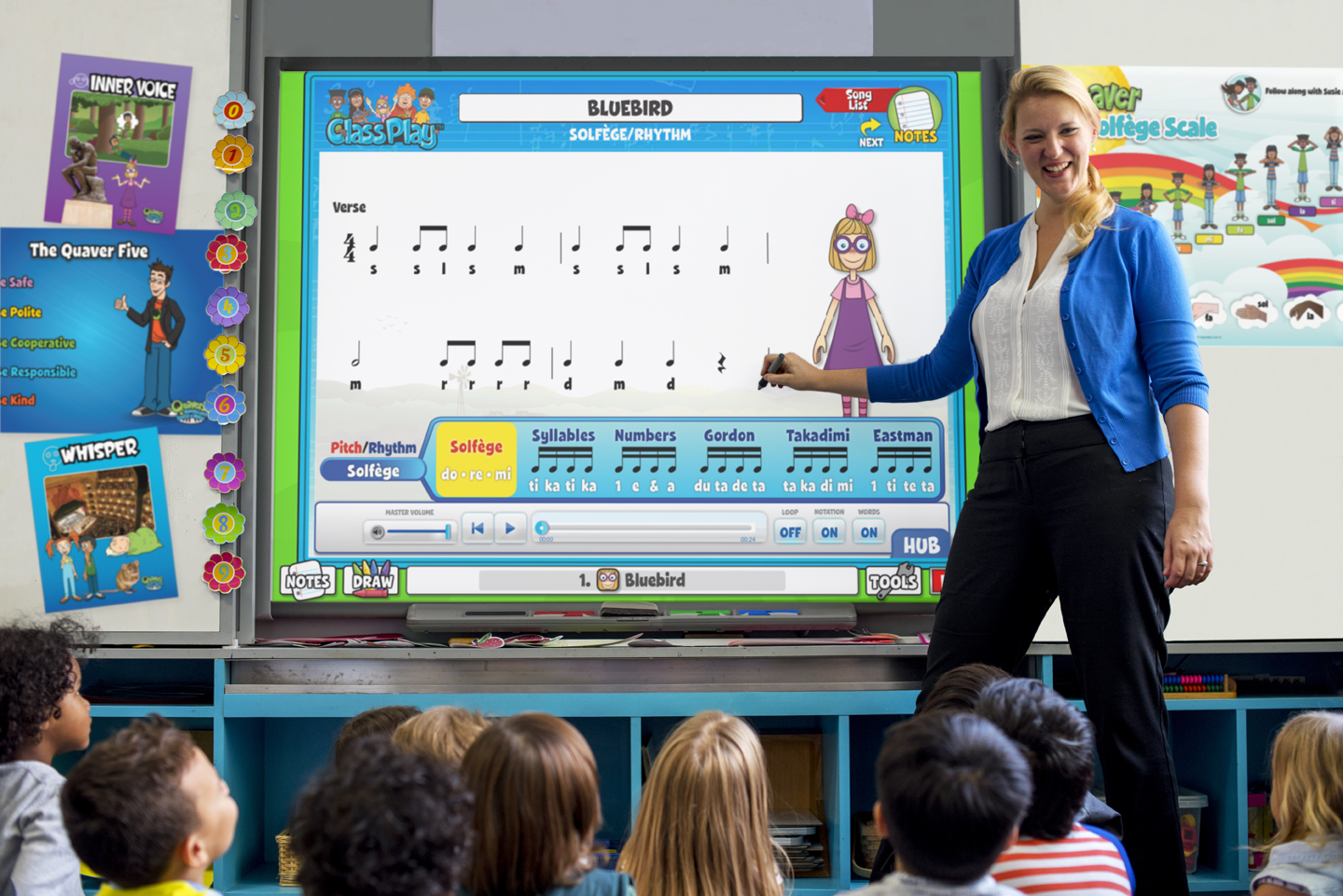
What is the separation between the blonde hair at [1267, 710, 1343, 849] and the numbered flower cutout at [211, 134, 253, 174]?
82.5 inches

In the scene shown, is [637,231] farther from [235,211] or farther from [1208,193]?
[1208,193]

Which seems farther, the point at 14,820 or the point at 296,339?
the point at 296,339

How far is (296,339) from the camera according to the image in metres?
2.10

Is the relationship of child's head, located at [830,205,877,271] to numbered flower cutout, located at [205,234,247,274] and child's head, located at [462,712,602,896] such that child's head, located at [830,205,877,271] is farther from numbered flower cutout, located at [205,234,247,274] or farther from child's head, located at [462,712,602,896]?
child's head, located at [462,712,602,896]

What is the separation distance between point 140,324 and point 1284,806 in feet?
7.09

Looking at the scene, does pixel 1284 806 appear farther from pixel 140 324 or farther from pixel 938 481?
pixel 140 324

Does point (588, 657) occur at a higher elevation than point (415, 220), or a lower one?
lower

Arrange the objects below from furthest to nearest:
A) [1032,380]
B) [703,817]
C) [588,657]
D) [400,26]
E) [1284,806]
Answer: [400,26] < [588,657] < [1032,380] < [1284,806] < [703,817]

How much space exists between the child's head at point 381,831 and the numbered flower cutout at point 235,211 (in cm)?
156

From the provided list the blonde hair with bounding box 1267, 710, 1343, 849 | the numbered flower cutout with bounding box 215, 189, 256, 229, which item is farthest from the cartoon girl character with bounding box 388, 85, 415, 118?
the blonde hair with bounding box 1267, 710, 1343, 849

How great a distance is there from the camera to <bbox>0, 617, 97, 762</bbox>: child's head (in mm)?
1307

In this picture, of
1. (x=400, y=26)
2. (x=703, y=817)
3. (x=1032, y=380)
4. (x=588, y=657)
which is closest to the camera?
(x=703, y=817)

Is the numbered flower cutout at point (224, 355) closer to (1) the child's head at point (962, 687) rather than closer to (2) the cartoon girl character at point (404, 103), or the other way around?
(2) the cartoon girl character at point (404, 103)

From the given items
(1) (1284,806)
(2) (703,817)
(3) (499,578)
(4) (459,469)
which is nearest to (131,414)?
(4) (459,469)
